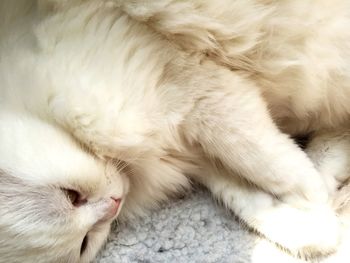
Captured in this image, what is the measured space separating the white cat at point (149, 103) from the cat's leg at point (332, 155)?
0.28 ft

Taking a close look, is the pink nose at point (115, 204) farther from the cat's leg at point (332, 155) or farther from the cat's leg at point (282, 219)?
the cat's leg at point (332, 155)

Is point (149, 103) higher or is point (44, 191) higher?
point (149, 103)

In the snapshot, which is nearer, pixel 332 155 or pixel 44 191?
pixel 44 191

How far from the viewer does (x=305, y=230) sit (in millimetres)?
1229

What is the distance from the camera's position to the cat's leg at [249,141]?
116cm

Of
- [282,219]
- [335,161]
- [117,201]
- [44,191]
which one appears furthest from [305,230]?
[44,191]

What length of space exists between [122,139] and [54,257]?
0.26 metres

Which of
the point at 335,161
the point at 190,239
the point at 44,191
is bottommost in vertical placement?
the point at 190,239

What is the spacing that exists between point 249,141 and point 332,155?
10.9 inches

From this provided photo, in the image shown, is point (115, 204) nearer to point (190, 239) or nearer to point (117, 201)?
point (117, 201)

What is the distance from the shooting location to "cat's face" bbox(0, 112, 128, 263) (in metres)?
1.08

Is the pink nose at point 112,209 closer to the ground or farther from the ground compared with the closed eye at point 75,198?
closer to the ground

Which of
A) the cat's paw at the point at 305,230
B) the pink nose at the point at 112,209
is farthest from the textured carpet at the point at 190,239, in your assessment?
the pink nose at the point at 112,209

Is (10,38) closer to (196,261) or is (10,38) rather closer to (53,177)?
(53,177)
